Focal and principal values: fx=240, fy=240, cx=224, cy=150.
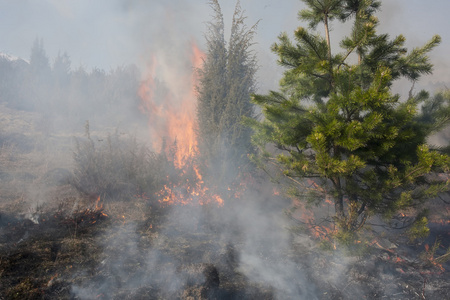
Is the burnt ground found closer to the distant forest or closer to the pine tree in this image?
the pine tree

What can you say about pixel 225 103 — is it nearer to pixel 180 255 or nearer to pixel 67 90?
pixel 180 255

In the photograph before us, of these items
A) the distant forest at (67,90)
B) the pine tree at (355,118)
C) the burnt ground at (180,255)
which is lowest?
the burnt ground at (180,255)

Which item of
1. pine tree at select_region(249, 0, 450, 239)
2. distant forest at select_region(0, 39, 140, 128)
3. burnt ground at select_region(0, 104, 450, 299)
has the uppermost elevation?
Result: distant forest at select_region(0, 39, 140, 128)

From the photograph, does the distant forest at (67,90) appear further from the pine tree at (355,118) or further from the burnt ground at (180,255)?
the pine tree at (355,118)

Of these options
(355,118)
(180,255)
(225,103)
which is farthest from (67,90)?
(355,118)

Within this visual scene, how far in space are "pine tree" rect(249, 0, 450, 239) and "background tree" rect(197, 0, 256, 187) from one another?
12.2 feet

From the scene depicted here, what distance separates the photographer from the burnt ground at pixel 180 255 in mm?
4430

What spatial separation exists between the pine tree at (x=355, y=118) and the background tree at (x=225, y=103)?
3.72 meters

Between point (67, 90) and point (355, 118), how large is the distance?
27.4m

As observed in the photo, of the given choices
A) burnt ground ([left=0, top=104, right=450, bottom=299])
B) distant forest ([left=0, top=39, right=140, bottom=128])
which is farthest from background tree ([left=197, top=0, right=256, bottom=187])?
distant forest ([left=0, top=39, right=140, bottom=128])

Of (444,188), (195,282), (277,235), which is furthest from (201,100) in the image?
(444,188)

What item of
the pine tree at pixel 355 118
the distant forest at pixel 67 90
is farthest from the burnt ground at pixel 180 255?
the distant forest at pixel 67 90

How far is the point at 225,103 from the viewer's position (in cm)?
945

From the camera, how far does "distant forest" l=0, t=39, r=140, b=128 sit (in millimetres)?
21125
